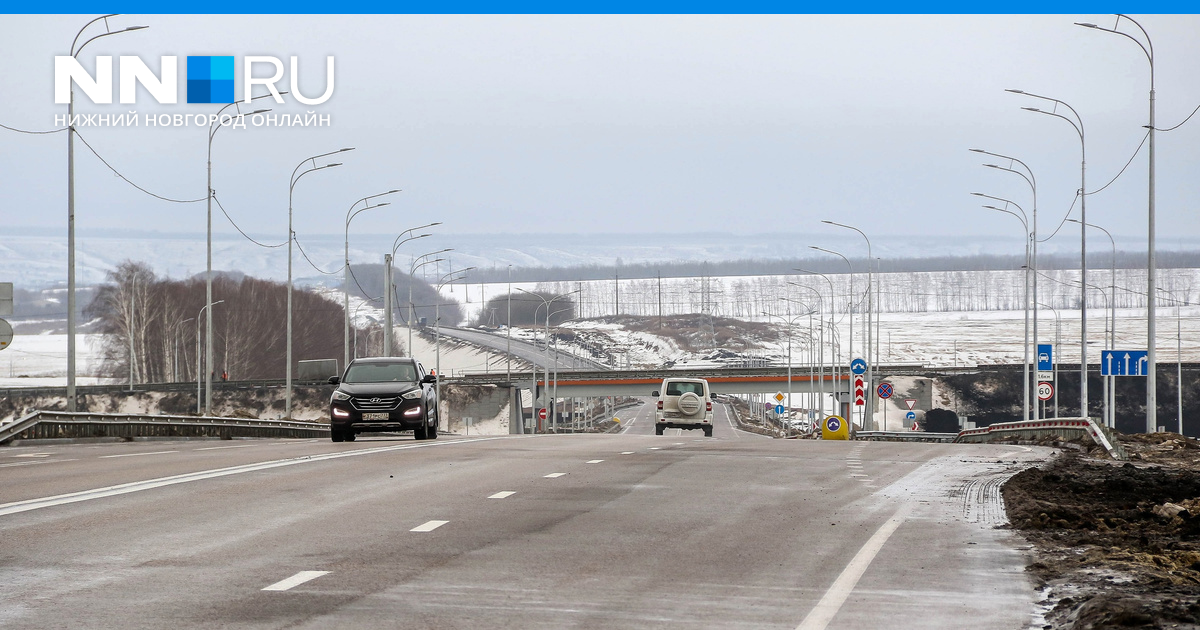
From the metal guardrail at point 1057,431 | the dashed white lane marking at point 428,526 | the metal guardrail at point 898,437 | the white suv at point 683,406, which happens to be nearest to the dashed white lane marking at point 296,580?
the dashed white lane marking at point 428,526

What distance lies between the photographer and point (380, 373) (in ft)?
102

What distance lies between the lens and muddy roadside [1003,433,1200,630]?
295 inches

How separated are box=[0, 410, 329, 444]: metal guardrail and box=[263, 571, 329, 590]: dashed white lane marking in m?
20.6

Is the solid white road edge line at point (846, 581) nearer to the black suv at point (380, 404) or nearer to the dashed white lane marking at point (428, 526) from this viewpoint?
the dashed white lane marking at point (428, 526)

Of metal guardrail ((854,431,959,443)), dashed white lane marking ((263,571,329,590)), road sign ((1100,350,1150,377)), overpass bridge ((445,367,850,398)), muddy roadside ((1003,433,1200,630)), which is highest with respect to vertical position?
road sign ((1100,350,1150,377))

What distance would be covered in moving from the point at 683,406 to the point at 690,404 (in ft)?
0.93

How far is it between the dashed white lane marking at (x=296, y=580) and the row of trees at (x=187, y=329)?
345ft

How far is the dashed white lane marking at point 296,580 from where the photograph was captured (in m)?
8.27

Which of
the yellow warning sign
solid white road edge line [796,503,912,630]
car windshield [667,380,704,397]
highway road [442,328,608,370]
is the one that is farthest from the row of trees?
solid white road edge line [796,503,912,630]

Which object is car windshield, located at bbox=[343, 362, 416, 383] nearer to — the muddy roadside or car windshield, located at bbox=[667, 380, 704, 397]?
the muddy roadside

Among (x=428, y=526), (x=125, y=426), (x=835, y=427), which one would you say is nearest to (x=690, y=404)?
(x=835, y=427)

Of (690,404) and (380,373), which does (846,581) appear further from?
(690,404)

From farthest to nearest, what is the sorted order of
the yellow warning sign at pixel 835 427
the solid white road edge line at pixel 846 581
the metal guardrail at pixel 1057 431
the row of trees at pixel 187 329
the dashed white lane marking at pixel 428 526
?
1. the row of trees at pixel 187 329
2. the yellow warning sign at pixel 835 427
3. the metal guardrail at pixel 1057 431
4. the dashed white lane marking at pixel 428 526
5. the solid white road edge line at pixel 846 581

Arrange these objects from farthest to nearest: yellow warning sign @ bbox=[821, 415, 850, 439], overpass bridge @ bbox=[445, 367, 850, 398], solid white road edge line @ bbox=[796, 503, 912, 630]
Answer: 1. overpass bridge @ bbox=[445, 367, 850, 398]
2. yellow warning sign @ bbox=[821, 415, 850, 439]
3. solid white road edge line @ bbox=[796, 503, 912, 630]
